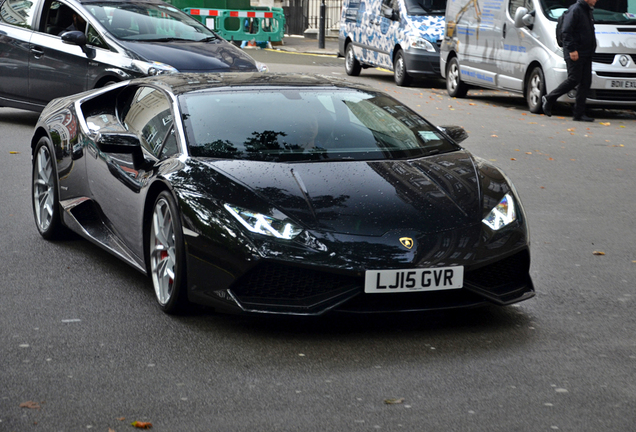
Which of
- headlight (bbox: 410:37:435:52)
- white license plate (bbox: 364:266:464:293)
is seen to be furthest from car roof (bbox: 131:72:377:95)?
headlight (bbox: 410:37:435:52)

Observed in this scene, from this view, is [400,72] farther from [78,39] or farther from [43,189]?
[43,189]

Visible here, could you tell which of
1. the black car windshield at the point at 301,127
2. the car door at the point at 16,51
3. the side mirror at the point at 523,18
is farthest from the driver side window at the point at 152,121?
the side mirror at the point at 523,18

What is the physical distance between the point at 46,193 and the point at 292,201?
2.86 metres

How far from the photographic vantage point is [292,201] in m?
4.95

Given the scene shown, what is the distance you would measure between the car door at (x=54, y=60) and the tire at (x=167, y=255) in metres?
7.01

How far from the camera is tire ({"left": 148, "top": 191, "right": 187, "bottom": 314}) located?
16.6 ft

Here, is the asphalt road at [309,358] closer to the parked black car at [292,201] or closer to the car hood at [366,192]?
the parked black car at [292,201]

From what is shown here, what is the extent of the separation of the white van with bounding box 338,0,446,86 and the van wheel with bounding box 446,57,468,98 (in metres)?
0.98

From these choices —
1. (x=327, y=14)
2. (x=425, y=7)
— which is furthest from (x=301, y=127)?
(x=327, y=14)

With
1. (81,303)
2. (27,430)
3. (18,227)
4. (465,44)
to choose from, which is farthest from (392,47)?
(27,430)

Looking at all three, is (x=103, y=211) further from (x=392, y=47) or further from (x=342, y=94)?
(x=392, y=47)

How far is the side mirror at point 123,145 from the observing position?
5672 mm

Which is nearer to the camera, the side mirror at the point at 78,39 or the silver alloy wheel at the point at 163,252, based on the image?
the silver alloy wheel at the point at 163,252

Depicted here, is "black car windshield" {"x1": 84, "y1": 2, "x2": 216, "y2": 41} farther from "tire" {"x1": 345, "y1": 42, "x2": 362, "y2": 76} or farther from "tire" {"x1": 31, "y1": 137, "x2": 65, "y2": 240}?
"tire" {"x1": 345, "y1": 42, "x2": 362, "y2": 76}
